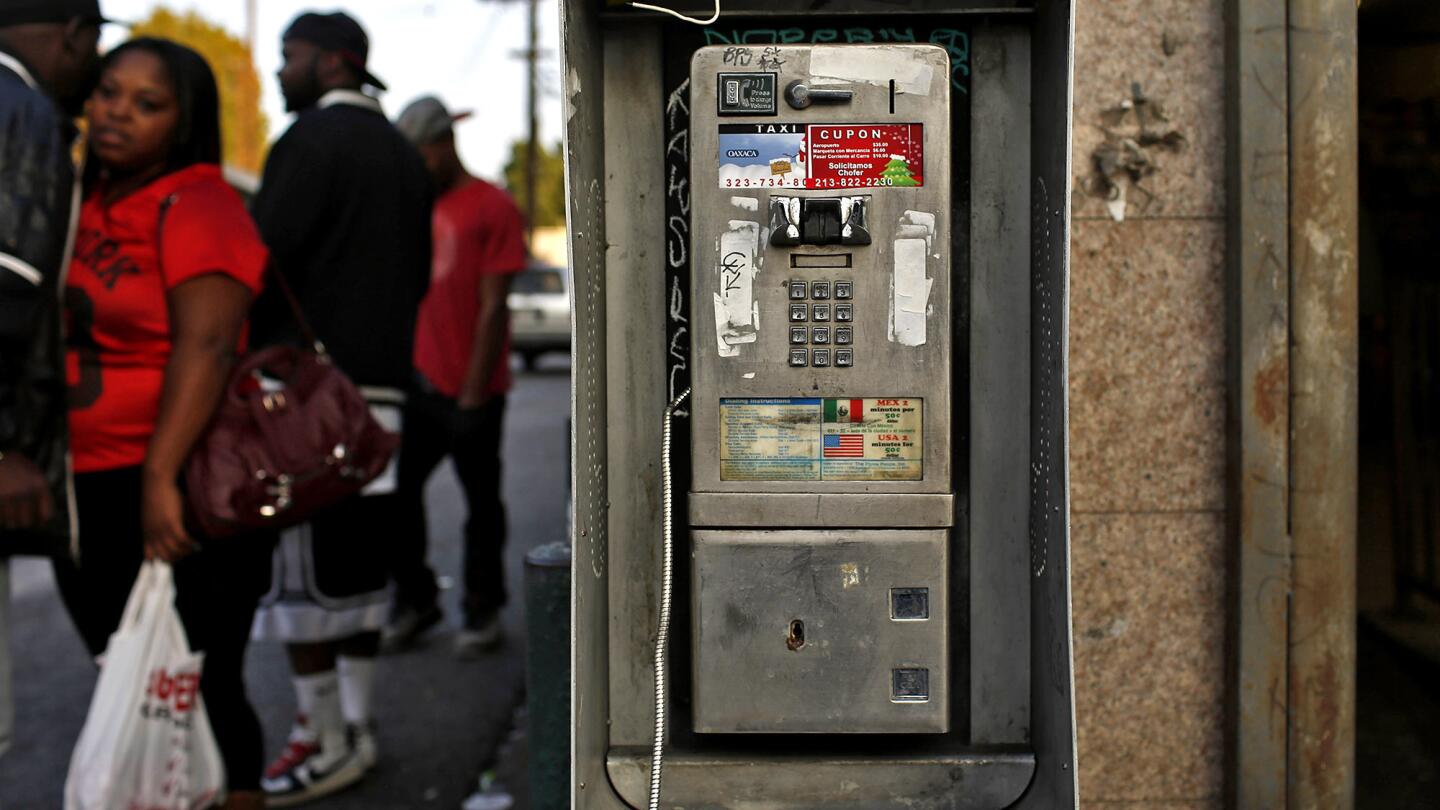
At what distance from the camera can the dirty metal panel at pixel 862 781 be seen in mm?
2236

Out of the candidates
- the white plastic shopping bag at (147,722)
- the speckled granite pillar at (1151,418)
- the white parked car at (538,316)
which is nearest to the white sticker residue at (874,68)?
the speckled granite pillar at (1151,418)

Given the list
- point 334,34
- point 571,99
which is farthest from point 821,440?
point 334,34

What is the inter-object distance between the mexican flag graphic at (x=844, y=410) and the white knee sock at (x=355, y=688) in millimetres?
1892

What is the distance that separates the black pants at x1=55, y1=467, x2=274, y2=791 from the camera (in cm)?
251

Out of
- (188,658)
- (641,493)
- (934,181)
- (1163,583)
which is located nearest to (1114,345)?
(1163,583)

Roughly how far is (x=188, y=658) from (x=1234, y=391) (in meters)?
2.13

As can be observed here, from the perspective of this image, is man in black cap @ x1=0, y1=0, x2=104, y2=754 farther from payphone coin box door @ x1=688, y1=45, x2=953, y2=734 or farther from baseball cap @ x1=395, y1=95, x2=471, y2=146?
baseball cap @ x1=395, y1=95, x2=471, y2=146

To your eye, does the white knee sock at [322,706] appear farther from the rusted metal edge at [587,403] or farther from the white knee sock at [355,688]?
the rusted metal edge at [587,403]

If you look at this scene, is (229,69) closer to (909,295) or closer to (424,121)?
(424,121)

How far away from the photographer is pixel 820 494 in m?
2.10

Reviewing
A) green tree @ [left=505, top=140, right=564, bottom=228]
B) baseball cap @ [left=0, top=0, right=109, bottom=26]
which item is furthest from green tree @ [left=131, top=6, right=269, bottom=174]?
baseball cap @ [left=0, top=0, right=109, bottom=26]

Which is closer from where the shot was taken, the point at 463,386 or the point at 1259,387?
the point at 1259,387

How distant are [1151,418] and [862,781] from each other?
0.96 meters

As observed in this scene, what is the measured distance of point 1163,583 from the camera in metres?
2.61
